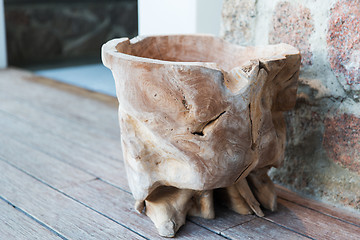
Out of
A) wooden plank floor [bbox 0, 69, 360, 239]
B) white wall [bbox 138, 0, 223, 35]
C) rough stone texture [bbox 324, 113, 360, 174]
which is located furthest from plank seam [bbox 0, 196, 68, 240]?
white wall [bbox 138, 0, 223, 35]

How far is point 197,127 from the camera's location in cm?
111

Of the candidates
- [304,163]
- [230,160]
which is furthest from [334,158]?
[230,160]

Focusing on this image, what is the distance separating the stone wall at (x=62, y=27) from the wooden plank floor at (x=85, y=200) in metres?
1.85

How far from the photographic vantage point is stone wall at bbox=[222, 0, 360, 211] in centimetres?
129

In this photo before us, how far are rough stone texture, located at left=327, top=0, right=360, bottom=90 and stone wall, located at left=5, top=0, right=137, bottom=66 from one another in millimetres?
3145

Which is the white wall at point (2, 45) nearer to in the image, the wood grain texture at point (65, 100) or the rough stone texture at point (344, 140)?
the wood grain texture at point (65, 100)

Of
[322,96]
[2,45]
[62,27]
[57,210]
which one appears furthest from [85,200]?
[62,27]

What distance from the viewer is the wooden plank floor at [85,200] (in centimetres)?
121

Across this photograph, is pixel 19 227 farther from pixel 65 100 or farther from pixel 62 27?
pixel 62 27

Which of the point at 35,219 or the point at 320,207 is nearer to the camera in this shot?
the point at 35,219

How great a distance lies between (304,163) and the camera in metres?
1.44

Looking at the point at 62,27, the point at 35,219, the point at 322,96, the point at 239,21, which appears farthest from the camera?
the point at 62,27

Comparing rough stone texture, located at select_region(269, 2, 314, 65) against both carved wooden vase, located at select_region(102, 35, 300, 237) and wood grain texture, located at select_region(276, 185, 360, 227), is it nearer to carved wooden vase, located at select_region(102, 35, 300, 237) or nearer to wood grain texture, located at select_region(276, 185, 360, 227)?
carved wooden vase, located at select_region(102, 35, 300, 237)

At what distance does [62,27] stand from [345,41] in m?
3.21
